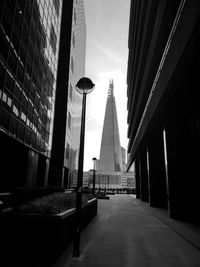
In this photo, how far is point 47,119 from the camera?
2800cm

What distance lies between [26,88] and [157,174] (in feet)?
55.6

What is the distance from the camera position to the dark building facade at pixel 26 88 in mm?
16766

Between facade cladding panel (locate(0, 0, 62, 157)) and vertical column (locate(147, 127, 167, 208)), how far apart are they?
13.3 metres

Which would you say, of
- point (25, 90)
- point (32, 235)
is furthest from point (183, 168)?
point (25, 90)

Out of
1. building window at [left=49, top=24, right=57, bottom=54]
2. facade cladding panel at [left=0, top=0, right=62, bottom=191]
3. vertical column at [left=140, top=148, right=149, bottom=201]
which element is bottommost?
vertical column at [left=140, top=148, right=149, bottom=201]

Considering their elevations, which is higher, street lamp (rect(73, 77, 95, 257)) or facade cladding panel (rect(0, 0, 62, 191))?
facade cladding panel (rect(0, 0, 62, 191))

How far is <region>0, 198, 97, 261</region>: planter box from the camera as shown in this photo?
18.4 feet

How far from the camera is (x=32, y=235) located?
5.73m

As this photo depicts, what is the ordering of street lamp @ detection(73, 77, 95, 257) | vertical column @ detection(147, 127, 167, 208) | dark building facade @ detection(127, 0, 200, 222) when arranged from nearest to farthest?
street lamp @ detection(73, 77, 95, 257) → dark building facade @ detection(127, 0, 200, 222) → vertical column @ detection(147, 127, 167, 208)

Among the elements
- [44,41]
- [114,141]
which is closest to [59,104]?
[44,41]

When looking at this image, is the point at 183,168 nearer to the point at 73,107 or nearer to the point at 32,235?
the point at 32,235

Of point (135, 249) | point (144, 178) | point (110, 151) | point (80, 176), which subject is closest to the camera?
point (80, 176)

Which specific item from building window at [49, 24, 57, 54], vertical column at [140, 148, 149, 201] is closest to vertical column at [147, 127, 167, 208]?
vertical column at [140, 148, 149, 201]

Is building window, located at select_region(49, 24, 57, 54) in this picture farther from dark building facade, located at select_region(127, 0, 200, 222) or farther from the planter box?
the planter box
